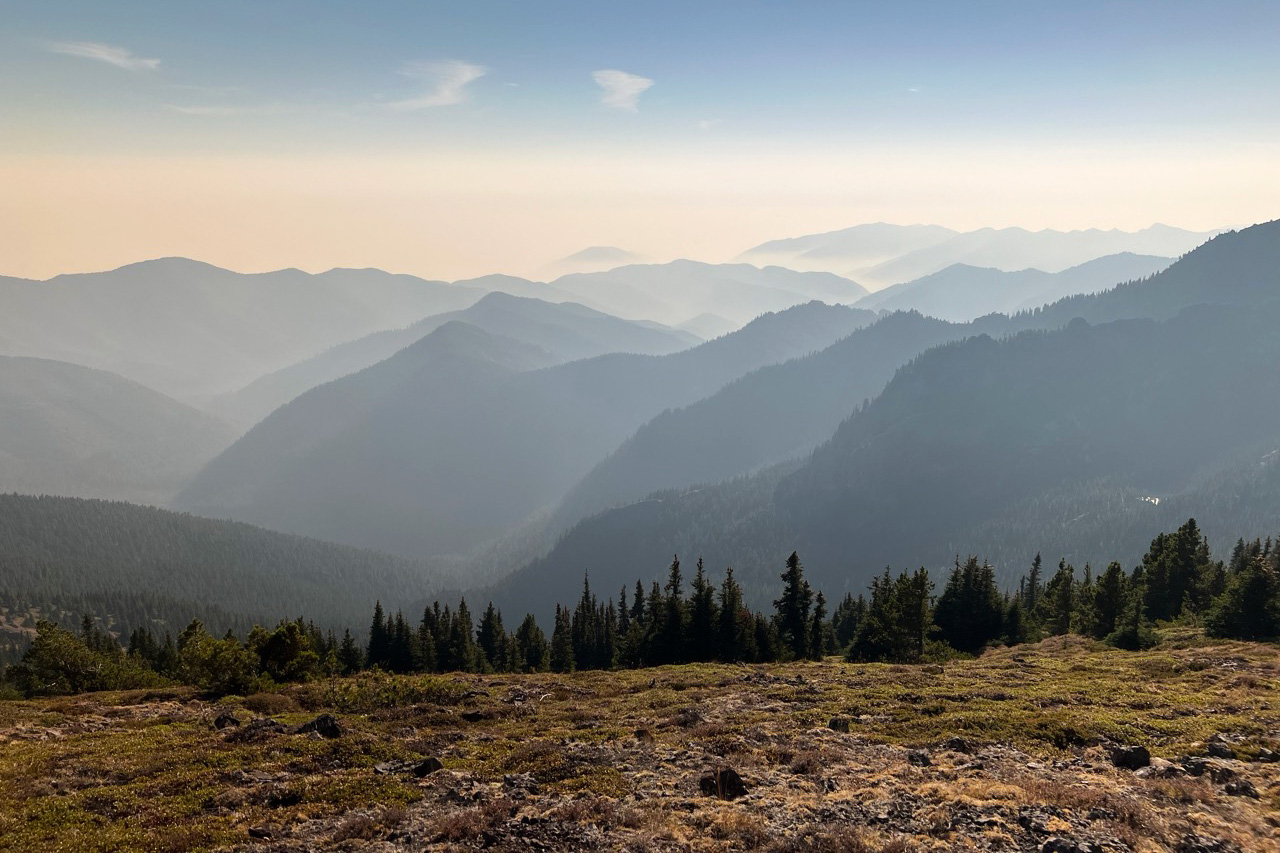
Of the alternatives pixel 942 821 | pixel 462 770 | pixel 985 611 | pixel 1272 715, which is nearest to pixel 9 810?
pixel 462 770

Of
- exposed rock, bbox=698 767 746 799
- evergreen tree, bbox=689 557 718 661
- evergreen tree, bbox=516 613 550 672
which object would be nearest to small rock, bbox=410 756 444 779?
exposed rock, bbox=698 767 746 799

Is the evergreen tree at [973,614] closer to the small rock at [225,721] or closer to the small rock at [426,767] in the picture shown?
the small rock at [426,767]

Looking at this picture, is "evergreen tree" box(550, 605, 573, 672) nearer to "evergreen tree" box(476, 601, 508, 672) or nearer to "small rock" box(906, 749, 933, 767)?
"evergreen tree" box(476, 601, 508, 672)

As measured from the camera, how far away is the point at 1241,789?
2491cm

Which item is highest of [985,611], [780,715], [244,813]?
[244,813]

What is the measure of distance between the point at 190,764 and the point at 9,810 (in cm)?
661

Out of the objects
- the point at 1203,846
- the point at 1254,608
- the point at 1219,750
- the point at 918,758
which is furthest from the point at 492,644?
the point at 1203,846

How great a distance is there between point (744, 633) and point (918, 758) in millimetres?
56402

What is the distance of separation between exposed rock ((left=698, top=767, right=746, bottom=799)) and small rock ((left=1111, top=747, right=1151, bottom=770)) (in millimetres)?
16155

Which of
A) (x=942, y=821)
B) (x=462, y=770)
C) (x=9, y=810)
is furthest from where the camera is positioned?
(x=462, y=770)

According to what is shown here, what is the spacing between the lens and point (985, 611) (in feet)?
292

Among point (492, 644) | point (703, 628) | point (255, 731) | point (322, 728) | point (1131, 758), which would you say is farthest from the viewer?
point (492, 644)

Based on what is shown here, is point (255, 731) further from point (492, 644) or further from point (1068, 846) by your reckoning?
point (492, 644)

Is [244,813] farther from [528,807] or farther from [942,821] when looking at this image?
[942,821]
